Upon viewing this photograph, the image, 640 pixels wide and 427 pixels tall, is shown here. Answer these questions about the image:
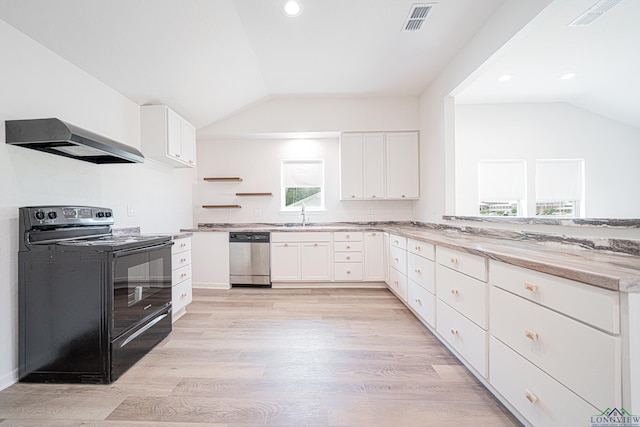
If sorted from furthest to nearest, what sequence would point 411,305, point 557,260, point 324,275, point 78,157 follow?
point 324,275
point 411,305
point 78,157
point 557,260

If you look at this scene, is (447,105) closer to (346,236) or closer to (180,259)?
(346,236)

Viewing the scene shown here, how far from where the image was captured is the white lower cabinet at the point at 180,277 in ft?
8.89

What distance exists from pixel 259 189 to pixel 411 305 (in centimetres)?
301

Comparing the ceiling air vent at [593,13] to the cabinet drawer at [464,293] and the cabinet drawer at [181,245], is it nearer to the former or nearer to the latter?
the cabinet drawer at [464,293]

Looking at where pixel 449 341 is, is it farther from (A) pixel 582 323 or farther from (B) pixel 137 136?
(B) pixel 137 136

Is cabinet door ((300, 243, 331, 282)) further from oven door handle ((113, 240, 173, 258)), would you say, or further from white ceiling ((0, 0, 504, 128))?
white ceiling ((0, 0, 504, 128))

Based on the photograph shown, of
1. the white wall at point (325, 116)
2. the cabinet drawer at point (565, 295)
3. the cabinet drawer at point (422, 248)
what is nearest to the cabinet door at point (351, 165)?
the white wall at point (325, 116)

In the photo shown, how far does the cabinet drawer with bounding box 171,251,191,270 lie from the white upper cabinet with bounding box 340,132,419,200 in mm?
2397

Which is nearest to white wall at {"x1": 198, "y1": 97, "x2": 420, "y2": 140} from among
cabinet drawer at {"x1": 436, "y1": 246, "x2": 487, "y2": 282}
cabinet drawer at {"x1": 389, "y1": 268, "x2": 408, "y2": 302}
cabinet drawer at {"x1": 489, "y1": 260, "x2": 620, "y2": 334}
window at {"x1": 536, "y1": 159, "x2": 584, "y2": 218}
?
cabinet drawer at {"x1": 389, "y1": 268, "x2": 408, "y2": 302}

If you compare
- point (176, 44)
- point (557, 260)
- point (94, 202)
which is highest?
point (176, 44)

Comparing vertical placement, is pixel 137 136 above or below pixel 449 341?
above

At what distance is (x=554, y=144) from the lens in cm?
445

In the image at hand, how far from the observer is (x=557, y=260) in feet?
3.98

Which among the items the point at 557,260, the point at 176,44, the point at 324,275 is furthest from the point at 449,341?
the point at 176,44
